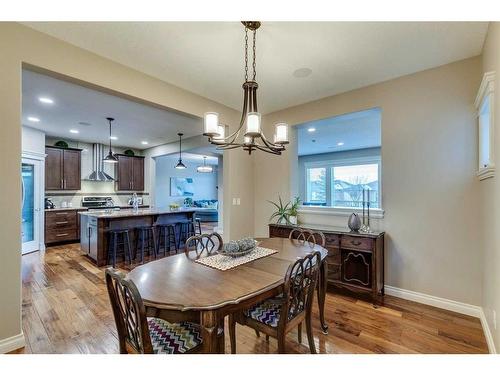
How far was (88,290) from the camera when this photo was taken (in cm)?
327

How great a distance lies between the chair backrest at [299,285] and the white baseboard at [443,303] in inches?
66.0

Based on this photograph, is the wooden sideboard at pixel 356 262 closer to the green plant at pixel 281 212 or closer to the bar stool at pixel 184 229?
the green plant at pixel 281 212

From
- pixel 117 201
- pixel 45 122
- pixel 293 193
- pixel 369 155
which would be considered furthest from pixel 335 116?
pixel 117 201

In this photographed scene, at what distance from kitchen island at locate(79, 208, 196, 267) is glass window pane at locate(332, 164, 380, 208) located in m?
5.57

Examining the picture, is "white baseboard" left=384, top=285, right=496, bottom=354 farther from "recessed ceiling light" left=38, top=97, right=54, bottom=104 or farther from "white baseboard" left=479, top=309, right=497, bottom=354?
"recessed ceiling light" left=38, top=97, right=54, bottom=104

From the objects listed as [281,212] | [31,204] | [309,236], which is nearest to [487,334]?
[309,236]

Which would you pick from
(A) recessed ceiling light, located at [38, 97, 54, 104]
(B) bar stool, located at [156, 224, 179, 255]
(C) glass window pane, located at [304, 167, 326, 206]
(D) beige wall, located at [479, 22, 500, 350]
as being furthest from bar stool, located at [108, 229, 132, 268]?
(C) glass window pane, located at [304, 167, 326, 206]

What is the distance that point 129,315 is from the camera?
1340 millimetres

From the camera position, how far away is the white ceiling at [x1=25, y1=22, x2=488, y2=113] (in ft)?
6.95

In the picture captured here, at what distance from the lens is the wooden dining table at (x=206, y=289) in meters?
1.28

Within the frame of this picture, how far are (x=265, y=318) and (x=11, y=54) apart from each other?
9.55 feet

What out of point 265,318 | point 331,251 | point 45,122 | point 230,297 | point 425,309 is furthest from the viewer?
point 45,122

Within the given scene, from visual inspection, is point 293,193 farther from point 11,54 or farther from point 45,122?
point 45,122

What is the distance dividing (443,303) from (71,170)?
26.4ft
